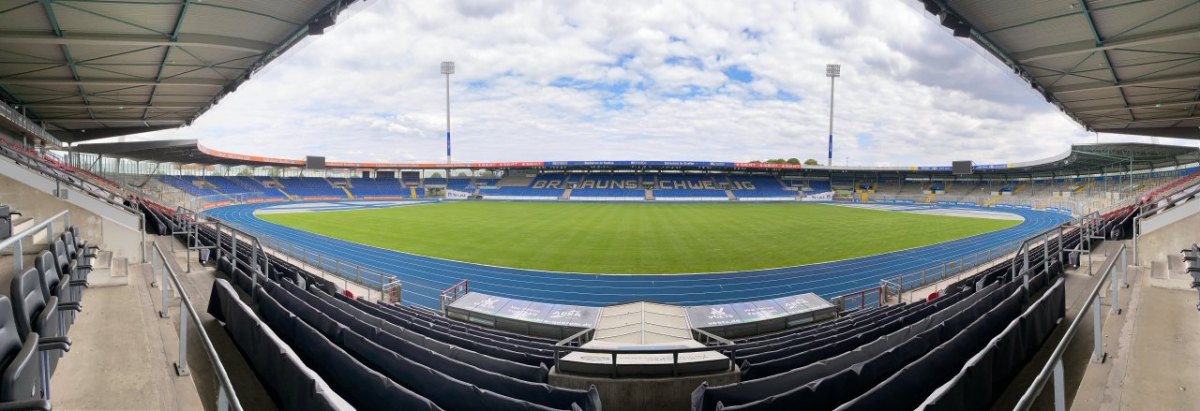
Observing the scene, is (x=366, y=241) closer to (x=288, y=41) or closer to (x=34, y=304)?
(x=288, y=41)

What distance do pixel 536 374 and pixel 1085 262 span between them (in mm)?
13246

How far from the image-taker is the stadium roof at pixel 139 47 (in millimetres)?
11086

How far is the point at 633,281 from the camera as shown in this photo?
1552cm

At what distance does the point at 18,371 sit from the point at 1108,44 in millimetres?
19384

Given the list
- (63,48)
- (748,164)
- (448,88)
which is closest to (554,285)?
(63,48)

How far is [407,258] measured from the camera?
19156mm

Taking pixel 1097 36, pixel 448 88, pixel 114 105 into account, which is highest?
pixel 448 88

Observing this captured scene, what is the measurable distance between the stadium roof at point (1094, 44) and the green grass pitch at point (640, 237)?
878 centimetres

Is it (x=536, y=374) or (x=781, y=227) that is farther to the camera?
(x=781, y=227)

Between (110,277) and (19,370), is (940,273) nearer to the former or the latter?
(19,370)

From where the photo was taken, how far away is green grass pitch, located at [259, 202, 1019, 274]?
18.8m

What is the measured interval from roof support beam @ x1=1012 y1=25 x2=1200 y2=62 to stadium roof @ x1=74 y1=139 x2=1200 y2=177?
27.9 meters

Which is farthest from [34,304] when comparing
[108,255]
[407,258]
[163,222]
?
[407,258]

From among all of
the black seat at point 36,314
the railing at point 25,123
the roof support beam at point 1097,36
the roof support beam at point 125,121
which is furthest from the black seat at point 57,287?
the roof support beam at point 125,121
